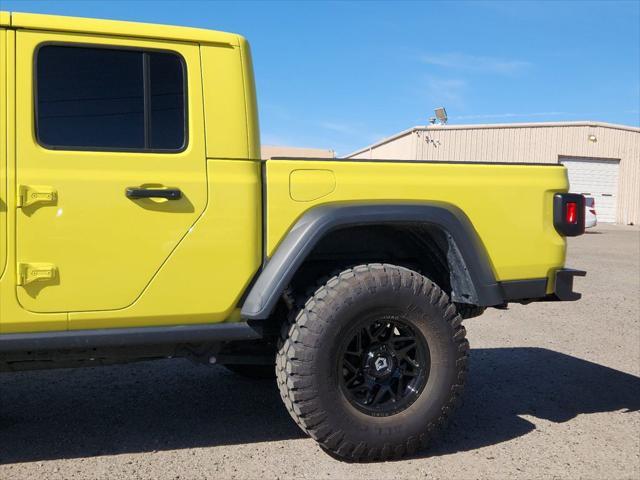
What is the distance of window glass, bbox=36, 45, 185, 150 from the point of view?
2.81m

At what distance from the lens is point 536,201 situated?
137 inches

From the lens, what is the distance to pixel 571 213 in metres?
3.55

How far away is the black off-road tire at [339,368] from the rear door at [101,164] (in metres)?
0.79

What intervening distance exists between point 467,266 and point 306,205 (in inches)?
37.5

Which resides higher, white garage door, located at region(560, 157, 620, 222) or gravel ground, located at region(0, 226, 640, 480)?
white garage door, located at region(560, 157, 620, 222)

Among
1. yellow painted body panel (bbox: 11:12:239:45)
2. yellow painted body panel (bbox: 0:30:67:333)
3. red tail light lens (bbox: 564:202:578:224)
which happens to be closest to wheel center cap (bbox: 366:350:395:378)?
red tail light lens (bbox: 564:202:578:224)

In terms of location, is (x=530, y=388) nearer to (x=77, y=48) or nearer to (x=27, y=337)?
(x=27, y=337)

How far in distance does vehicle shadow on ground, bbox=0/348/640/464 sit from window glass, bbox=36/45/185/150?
1647 millimetres

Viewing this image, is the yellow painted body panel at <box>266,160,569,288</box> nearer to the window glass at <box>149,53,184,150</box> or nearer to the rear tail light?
the rear tail light

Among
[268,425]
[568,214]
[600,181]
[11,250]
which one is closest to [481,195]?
[568,214]

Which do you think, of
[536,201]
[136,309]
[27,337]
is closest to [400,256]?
[536,201]

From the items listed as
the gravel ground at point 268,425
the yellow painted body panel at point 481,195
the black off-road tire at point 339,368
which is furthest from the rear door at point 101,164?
the gravel ground at point 268,425

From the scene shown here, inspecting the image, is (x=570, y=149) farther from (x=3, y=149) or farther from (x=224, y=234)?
(x=3, y=149)

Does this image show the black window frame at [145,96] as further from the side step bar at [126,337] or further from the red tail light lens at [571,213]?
the red tail light lens at [571,213]
